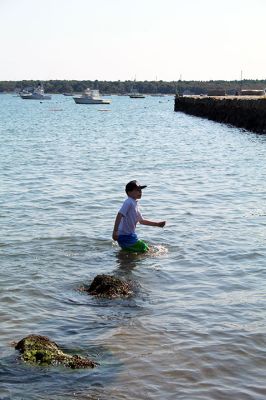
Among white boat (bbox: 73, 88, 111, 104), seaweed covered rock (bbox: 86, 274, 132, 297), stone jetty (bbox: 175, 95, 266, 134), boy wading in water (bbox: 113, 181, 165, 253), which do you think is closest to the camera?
seaweed covered rock (bbox: 86, 274, 132, 297)

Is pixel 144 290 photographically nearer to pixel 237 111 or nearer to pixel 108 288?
pixel 108 288

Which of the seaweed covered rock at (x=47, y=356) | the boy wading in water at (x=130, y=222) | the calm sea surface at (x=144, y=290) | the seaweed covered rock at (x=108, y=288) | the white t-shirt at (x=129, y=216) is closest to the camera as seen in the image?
the calm sea surface at (x=144, y=290)

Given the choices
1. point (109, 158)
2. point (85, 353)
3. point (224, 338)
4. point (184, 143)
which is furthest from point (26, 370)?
point (184, 143)

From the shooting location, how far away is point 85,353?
6.75m

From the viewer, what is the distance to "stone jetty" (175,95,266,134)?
138 ft

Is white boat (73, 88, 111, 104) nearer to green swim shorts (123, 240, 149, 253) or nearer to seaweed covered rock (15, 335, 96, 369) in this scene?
green swim shorts (123, 240, 149, 253)

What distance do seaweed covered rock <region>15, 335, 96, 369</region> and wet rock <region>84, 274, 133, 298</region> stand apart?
83.8 inches

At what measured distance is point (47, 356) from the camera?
641 centimetres

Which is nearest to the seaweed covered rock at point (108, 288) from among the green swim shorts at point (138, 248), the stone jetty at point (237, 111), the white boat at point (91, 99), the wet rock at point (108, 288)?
the wet rock at point (108, 288)

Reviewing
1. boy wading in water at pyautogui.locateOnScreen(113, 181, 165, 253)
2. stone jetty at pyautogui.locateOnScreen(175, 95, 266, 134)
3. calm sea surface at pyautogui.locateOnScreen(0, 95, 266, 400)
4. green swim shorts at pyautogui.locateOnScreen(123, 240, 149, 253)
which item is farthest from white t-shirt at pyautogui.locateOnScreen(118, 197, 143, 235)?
stone jetty at pyautogui.locateOnScreen(175, 95, 266, 134)

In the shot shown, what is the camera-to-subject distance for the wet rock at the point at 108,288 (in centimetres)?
870

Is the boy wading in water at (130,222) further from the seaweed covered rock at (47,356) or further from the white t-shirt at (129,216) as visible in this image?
the seaweed covered rock at (47,356)

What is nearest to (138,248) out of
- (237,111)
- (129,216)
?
(129,216)

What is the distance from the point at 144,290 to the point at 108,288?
0.66 meters
